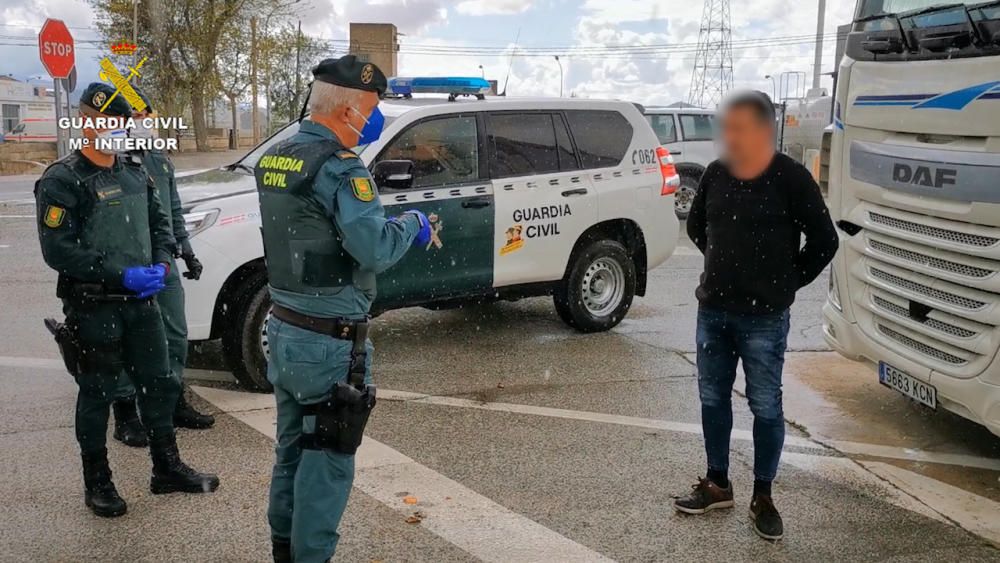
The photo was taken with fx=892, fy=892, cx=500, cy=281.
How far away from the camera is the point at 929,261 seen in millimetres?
4793

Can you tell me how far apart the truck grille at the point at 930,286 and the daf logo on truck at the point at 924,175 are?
0.62 ft

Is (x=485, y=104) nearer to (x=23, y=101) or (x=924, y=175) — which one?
(x=924, y=175)

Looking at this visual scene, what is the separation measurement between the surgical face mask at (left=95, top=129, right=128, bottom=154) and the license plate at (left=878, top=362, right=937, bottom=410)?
14.0ft

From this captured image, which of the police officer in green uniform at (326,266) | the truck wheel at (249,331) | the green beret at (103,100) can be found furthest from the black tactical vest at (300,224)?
the truck wheel at (249,331)

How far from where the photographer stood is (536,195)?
713cm

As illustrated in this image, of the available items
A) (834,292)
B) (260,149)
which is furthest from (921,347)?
(260,149)

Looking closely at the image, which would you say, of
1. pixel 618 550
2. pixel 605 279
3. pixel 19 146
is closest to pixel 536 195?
pixel 605 279

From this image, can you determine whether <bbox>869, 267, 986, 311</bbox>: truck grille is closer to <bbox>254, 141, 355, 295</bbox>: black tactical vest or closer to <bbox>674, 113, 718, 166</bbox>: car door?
<bbox>254, 141, 355, 295</bbox>: black tactical vest

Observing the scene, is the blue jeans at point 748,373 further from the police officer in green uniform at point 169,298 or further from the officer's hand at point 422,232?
the police officer in green uniform at point 169,298

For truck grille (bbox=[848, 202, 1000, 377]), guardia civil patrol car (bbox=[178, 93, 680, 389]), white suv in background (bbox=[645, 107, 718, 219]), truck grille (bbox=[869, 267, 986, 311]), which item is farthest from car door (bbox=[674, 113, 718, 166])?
truck grille (bbox=[869, 267, 986, 311])

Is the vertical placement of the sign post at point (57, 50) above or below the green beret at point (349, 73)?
above

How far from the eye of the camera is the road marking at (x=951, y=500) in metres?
4.10

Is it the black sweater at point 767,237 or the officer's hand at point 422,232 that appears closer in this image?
the officer's hand at point 422,232

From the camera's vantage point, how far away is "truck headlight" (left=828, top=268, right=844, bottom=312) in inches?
220
